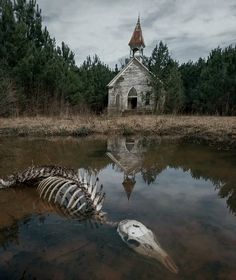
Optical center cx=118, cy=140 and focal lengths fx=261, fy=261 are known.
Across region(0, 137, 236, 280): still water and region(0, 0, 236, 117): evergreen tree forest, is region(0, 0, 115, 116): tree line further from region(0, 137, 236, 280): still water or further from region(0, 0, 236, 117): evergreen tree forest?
region(0, 137, 236, 280): still water

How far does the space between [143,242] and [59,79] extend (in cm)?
1871

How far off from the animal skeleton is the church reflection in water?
81 centimetres

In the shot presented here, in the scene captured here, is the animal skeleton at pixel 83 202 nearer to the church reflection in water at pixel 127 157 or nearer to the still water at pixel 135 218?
the still water at pixel 135 218

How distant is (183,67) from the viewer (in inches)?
1243

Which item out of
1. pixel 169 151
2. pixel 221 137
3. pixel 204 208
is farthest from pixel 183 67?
pixel 204 208

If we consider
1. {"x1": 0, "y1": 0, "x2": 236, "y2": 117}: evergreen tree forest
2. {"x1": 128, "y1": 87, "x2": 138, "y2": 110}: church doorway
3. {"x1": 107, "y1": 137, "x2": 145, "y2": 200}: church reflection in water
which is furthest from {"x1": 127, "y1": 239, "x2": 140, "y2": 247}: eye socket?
{"x1": 128, "y1": 87, "x2": 138, "y2": 110}: church doorway

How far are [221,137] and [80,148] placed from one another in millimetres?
5000

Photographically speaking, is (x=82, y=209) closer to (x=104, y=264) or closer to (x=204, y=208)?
(x=104, y=264)

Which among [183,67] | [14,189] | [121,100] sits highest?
[183,67]

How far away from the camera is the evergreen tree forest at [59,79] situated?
17688mm

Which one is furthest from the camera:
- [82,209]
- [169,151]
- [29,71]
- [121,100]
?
[121,100]

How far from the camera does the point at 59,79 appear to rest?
1959 cm

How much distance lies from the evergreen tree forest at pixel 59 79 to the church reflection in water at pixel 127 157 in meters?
8.45

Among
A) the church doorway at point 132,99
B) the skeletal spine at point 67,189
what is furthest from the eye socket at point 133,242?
the church doorway at point 132,99
